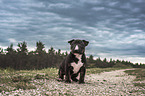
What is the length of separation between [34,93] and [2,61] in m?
23.3

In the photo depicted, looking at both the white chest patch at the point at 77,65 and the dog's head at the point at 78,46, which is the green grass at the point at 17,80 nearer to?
the white chest patch at the point at 77,65

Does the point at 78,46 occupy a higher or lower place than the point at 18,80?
higher

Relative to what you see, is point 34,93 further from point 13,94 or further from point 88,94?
point 88,94

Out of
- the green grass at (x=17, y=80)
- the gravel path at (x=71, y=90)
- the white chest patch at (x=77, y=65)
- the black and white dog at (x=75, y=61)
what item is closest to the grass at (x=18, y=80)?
the green grass at (x=17, y=80)

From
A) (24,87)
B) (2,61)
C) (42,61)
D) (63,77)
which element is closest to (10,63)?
(2,61)

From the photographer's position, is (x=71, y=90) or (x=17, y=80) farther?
(x=17, y=80)

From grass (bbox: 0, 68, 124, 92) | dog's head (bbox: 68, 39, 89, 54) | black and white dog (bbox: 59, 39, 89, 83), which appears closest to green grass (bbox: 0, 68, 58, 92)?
grass (bbox: 0, 68, 124, 92)

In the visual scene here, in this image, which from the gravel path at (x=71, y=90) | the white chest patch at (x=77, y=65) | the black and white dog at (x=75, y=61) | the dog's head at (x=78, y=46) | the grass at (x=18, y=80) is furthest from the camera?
the white chest patch at (x=77, y=65)

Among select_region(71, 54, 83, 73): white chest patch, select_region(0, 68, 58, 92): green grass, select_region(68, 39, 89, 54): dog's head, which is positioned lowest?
select_region(0, 68, 58, 92): green grass

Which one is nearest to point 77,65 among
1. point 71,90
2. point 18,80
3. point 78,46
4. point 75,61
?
point 75,61

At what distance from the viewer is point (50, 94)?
646 cm

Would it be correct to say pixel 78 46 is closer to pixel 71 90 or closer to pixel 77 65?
pixel 77 65

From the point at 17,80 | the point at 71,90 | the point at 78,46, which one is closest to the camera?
the point at 71,90

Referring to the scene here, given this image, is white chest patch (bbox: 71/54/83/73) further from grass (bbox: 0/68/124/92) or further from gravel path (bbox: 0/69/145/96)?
grass (bbox: 0/68/124/92)
